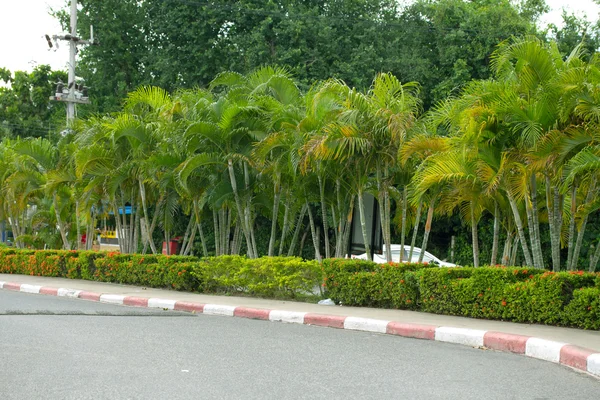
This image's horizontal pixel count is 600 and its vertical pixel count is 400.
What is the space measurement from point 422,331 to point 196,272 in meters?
6.74

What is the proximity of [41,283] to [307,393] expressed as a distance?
1371cm

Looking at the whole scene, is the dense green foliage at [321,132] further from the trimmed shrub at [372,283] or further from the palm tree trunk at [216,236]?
the trimmed shrub at [372,283]

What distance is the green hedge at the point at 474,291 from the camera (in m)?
10.1

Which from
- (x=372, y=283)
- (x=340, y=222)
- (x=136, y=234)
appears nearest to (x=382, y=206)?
(x=340, y=222)

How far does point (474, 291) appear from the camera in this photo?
1116 cm

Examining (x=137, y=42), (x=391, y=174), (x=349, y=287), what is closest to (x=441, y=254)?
(x=391, y=174)

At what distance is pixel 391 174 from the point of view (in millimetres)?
14594

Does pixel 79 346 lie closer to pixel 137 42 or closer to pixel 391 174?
pixel 391 174

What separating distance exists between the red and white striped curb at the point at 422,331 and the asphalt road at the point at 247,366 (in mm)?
244

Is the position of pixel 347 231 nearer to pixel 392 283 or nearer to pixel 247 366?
pixel 392 283

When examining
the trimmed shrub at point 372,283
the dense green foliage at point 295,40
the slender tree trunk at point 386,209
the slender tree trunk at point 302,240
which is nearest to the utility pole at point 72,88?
the dense green foliage at point 295,40

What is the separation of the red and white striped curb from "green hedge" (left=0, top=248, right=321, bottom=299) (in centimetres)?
157

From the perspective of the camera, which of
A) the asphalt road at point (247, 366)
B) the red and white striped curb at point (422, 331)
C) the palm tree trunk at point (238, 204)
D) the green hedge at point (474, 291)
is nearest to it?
→ the asphalt road at point (247, 366)

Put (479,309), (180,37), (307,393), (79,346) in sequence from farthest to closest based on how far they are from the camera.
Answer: (180,37), (479,309), (79,346), (307,393)
